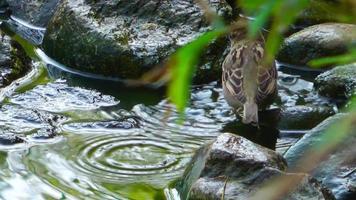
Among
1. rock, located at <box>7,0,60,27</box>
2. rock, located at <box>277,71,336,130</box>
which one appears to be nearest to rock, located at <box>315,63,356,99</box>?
rock, located at <box>277,71,336,130</box>

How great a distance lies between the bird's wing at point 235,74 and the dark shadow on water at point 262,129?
0.89ft

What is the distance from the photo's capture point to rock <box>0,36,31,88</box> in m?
6.89

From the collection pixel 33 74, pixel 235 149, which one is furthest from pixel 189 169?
pixel 33 74

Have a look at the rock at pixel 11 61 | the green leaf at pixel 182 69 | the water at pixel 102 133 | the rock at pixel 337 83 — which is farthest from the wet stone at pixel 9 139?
the green leaf at pixel 182 69

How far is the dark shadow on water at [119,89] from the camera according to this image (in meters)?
6.58

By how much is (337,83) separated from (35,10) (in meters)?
3.63

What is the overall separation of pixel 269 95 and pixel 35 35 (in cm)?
324

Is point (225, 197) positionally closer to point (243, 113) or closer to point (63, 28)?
point (243, 113)

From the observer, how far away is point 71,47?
7.35 metres

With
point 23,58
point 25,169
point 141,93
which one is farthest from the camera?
point 23,58

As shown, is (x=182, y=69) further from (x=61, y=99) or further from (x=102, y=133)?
(x=61, y=99)

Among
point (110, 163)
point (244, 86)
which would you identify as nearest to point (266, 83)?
point (244, 86)

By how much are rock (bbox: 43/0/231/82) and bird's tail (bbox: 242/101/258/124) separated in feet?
4.64

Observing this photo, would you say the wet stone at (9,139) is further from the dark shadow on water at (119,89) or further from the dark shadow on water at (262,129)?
the dark shadow on water at (262,129)
